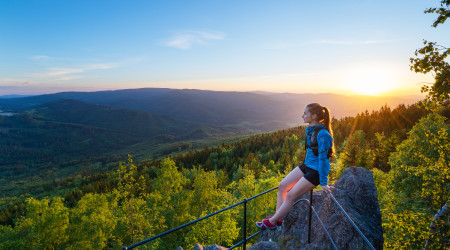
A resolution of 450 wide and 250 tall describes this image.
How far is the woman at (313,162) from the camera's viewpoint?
201 inches

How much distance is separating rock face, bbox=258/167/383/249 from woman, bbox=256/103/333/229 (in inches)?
64.1

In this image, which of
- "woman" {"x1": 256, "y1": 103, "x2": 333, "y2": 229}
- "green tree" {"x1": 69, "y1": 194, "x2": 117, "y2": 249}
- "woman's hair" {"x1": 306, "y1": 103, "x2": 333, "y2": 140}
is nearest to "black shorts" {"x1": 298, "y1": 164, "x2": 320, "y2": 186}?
"woman" {"x1": 256, "y1": 103, "x2": 333, "y2": 229}

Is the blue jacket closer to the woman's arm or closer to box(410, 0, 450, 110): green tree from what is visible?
the woman's arm

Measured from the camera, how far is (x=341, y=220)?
656cm

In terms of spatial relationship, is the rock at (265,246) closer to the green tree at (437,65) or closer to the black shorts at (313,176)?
the black shorts at (313,176)

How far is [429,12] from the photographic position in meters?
6.99

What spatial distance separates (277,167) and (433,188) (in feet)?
169

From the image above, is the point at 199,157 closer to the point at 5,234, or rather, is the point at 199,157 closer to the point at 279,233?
the point at 5,234

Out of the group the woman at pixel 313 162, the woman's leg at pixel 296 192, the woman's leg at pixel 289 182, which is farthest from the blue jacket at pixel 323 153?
the woman's leg at pixel 289 182

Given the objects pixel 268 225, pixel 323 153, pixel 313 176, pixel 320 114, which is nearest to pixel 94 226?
pixel 268 225

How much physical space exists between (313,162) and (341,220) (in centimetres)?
271

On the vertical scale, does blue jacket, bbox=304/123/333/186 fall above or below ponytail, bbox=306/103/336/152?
below

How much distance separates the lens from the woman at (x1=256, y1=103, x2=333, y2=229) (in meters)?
5.11

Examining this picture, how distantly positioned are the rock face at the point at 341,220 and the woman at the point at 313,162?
163cm
